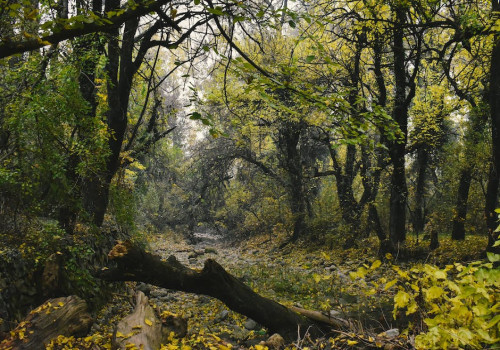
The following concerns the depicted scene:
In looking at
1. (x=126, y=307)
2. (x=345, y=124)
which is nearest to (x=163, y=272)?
(x=345, y=124)

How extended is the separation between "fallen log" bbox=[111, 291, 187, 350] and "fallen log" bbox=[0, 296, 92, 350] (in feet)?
2.01

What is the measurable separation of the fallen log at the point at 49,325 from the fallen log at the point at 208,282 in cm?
82

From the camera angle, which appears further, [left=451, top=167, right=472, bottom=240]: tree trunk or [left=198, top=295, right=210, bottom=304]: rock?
[left=451, top=167, right=472, bottom=240]: tree trunk

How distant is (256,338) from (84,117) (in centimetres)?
425

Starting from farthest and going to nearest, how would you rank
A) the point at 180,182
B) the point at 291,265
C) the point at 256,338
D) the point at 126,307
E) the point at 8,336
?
the point at 180,182 → the point at 291,265 → the point at 126,307 → the point at 256,338 → the point at 8,336

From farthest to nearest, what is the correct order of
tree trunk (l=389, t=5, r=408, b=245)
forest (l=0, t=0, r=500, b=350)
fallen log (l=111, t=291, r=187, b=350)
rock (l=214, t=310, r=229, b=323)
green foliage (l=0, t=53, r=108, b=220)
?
1. tree trunk (l=389, t=5, r=408, b=245)
2. rock (l=214, t=310, r=229, b=323)
3. green foliage (l=0, t=53, r=108, b=220)
4. fallen log (l=111, t=291, r=187, b=350)
5. forest (l=0, t=0, r=500, b=350)

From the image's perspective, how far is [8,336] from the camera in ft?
11.1

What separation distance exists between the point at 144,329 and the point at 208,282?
0.84 metres

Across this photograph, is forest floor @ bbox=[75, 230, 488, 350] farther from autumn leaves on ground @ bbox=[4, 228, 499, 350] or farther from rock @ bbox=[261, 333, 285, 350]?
rock @ bbox=[261, 333, 285, 350]

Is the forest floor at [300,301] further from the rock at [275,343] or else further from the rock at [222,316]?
the rock at [275,343]

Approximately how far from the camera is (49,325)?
3.61m

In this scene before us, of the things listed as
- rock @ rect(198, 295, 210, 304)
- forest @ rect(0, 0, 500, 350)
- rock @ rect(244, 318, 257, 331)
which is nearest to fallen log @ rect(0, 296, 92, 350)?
forest @ rect(0, 0, 500, 350)

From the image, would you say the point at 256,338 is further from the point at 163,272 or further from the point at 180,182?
the point at 180,182

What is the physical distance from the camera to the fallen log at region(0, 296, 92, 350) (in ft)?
10.8
